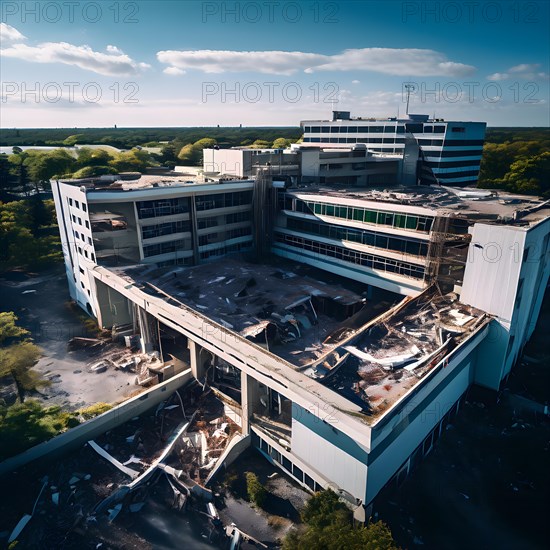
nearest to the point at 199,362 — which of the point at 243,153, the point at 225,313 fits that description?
the point at 225,313

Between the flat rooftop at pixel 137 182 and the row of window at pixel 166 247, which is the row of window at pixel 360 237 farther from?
the row of window at pixel 166 247

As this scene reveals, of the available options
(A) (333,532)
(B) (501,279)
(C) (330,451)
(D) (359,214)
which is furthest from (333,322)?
(A) (333,532)

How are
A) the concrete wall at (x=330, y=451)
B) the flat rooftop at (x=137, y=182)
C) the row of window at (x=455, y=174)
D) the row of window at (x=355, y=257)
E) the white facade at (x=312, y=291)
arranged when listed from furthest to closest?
the row of window at (x=455, y=174) < the flat rooftop at (x=137, y=182) < the row of window at (x=355, y=257) < the white facade at (x=312, y=291) < the concrete wall at (x=330, y=451)

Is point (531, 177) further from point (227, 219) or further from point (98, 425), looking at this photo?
point (98, 425)

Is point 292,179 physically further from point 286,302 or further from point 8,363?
point 8,363

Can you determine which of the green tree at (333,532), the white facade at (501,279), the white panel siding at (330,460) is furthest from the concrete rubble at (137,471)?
the white facade at (501,279)

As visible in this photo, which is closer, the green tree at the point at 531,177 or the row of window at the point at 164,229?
the row of window at the point at 164,229

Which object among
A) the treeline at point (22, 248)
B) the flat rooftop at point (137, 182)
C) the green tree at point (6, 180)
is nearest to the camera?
the flat rooftop at point (137, 182)
